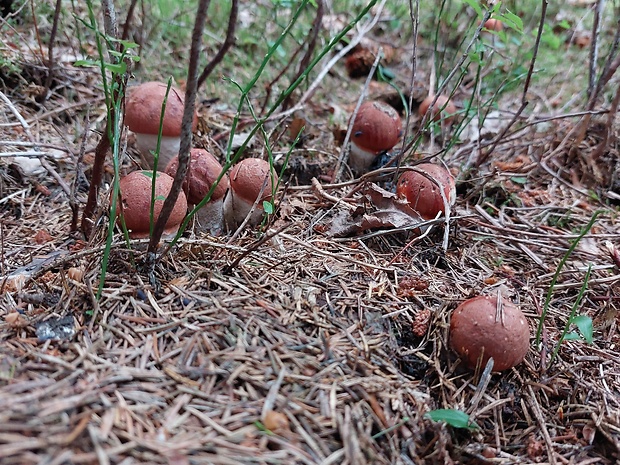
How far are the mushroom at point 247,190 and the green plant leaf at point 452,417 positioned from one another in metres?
1.24

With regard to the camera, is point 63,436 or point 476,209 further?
point 476,209

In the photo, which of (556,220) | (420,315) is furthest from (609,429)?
(556,220)

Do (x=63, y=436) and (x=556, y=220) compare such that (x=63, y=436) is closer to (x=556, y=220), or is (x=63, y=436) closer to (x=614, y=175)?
(x=556, y=220)

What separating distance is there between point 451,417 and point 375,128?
1914mm

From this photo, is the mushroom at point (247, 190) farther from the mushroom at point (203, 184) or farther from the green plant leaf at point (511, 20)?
the green plant leaf at point (511, 20)

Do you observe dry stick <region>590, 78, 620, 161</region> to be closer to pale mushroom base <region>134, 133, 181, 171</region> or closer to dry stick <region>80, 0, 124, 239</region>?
pale mushroom base <region>134, 133, 181, 171</region>

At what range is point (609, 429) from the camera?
1770 millimetres

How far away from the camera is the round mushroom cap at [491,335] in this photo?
179cm

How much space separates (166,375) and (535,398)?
4.78ft

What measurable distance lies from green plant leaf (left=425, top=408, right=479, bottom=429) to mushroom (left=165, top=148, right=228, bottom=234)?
1396 millimetres

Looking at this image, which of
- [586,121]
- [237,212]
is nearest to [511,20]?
[586,121]

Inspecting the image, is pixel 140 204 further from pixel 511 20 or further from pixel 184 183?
pixel 511 20

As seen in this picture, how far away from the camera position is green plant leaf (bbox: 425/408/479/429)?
1.57 meters

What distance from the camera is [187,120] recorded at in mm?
1610
